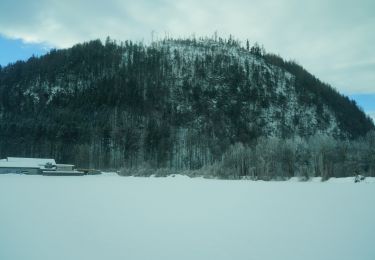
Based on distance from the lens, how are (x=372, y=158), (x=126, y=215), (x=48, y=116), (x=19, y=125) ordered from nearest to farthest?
(x=126, y=215)
(x=372, y=158)
(x=19, y=125)
(x=48, y=116)

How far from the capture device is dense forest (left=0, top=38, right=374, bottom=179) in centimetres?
10106

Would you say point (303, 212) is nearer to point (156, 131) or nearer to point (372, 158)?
point (372, 158)

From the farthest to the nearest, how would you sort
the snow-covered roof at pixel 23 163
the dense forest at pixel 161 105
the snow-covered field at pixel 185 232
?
1. the dense forest at pixel 161 105
2. the snow-covered roof at pixel 23 163
3. the snow-covered field at pixel 185 232

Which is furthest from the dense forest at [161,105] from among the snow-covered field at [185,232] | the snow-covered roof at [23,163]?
the snow-covered field at [185,232]

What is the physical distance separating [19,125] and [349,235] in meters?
105

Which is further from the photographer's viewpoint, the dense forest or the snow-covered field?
the dense forest

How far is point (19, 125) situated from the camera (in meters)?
99.6

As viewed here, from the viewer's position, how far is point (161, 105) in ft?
421

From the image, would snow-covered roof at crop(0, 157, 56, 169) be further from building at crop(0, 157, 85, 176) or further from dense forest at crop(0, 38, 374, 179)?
dense forest at crop(0, 38, 374, 179)

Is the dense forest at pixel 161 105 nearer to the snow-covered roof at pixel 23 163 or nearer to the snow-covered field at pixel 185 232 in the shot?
the snow-covered roof at pixel 23 163

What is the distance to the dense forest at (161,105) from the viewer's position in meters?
101

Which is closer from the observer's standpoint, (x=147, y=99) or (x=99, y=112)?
(x=99, y=112)

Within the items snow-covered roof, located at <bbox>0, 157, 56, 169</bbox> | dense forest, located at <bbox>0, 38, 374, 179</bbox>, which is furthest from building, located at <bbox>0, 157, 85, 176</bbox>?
dense forest, located at <bbox>0, 38, 374, 179</bbox>

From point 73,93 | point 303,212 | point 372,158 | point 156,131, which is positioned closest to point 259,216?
point 303,212
